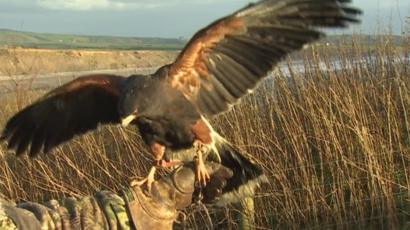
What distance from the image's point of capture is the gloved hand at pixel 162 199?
305cm

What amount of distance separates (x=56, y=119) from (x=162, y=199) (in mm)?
1993

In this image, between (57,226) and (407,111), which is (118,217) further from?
(407,111)

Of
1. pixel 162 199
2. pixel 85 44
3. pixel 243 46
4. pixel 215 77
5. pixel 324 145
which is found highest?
pixel 243 46

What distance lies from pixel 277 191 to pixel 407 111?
1.41 m

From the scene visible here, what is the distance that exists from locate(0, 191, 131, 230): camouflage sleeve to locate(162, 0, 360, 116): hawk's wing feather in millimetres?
1269

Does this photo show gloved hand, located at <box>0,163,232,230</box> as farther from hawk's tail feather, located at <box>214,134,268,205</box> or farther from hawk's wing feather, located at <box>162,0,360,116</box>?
hawk's wing feather, located at <box>162,0,360,116</box>

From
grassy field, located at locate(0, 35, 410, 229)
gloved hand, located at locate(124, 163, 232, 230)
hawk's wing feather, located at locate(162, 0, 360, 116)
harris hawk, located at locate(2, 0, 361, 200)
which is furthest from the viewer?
grassy field, located at locate(0, 35, 410, 229)

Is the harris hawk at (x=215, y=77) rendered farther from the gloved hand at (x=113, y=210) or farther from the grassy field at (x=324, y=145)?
the grassy field at (x=324, y=145)

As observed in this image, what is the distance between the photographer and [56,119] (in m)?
Result: 4.93

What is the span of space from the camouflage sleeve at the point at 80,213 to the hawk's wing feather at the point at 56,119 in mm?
1742

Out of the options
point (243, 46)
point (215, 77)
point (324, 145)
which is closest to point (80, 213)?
point (215, 77)

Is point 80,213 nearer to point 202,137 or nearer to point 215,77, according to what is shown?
point 202,137

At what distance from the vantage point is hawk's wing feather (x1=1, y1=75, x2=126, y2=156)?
15.7 ft

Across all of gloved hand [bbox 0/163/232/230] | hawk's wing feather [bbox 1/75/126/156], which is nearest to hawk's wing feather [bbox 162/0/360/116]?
hawk's wing feather [bbox 1/75/126/156]
